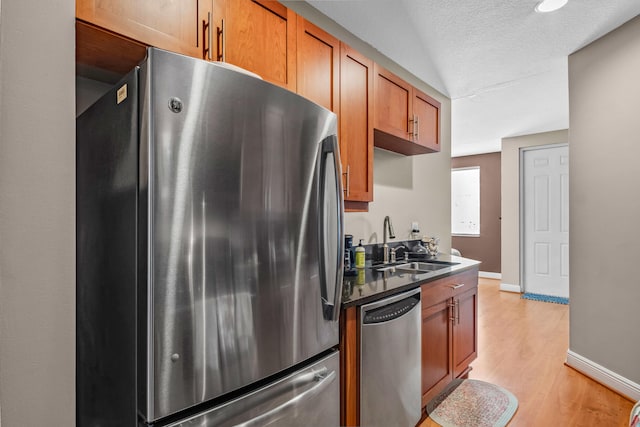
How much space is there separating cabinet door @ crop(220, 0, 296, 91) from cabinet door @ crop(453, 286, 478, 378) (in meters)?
1.83

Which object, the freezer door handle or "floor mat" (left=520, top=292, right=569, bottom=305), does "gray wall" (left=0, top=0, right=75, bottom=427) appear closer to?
the freezer door handle

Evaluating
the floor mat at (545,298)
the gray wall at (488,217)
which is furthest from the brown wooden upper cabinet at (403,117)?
the gray wall at (488,217)

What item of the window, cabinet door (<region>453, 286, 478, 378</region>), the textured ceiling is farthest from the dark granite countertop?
the window

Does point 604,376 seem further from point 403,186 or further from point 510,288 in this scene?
point 510,288

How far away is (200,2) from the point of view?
1.29 m

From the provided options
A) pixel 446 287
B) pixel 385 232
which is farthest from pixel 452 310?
pixel 385 232

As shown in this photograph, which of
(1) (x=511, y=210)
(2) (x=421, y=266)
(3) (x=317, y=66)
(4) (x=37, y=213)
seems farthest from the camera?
(1) (x=511, y=210)

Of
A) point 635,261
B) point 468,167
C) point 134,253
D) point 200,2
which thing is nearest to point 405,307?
point 134,253

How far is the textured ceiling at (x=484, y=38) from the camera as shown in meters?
2.34

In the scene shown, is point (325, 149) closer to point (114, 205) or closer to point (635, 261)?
point (114, 205)

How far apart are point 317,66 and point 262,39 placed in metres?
0.39

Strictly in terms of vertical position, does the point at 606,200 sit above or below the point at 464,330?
above

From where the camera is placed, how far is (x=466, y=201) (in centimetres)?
707

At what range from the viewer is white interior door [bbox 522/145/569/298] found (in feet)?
16.8
